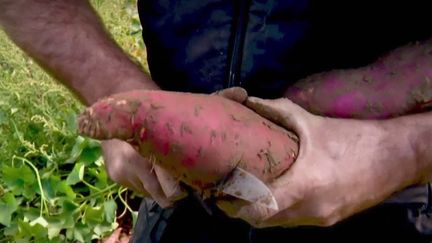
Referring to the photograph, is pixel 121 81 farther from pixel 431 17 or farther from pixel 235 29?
pixel 431 17

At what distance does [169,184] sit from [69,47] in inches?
14.7

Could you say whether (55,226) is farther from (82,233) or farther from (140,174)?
(140,174)

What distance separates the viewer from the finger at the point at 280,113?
1312mm

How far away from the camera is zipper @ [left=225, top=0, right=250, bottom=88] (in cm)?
145

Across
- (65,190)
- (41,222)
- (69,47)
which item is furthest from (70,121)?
(69,47)

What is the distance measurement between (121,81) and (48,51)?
0.13 meters

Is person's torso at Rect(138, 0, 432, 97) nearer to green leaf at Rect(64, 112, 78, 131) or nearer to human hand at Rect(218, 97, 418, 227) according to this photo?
human hand at Rect(218, 97, 418, 227)

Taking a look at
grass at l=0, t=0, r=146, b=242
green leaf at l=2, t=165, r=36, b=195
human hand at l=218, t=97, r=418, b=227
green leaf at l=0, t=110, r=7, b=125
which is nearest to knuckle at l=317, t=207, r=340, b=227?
human hand at l=218, t=97, r=418, b=227

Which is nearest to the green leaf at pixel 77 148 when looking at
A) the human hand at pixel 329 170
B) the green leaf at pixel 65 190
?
the green leaf at pixel 65 190

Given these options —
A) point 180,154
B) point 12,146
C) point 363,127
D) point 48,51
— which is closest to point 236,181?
point 180,154

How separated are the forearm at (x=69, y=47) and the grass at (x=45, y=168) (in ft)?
4.44

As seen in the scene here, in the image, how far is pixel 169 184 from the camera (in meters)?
1.32

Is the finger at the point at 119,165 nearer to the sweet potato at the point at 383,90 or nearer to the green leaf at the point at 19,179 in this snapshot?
the sweet potato at the point at 383,90

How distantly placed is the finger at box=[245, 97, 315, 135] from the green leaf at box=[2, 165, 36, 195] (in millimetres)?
1856
